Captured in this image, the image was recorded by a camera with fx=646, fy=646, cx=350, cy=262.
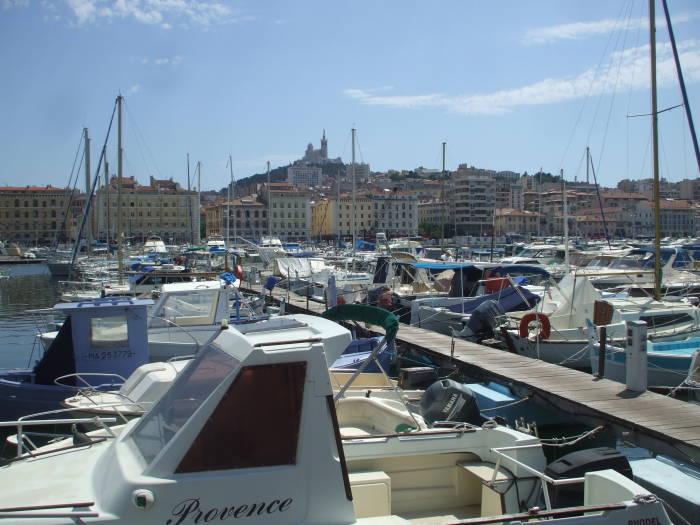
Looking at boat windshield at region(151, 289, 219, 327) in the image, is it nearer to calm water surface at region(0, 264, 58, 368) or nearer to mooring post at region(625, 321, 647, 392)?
calm water surface at region(0, 264, 58, 368)

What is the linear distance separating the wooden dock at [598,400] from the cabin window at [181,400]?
652 cm

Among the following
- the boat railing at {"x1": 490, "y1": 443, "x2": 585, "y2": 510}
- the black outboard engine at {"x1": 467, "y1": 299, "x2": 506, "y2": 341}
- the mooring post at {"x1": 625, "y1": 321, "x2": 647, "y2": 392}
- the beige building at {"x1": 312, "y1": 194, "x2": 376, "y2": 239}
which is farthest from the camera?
the beige building at {"x1": 312, "y1": 194, "x2": 376, "y2": 239}

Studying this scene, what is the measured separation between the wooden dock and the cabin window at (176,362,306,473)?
6.15 m

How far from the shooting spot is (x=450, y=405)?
823 centimetres

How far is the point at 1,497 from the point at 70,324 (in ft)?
26.8

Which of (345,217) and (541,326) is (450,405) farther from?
(345,217)

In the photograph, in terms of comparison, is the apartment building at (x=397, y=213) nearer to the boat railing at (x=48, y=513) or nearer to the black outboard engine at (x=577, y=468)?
the black outboard engine at (x=577, y=468)

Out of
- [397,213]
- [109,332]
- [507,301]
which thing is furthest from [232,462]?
[397,213]

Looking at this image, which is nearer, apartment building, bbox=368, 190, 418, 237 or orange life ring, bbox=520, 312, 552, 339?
orange life ring, bbox=520, 312, 552, 339

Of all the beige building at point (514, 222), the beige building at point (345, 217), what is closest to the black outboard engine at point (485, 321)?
the beige building at point (345, 217)

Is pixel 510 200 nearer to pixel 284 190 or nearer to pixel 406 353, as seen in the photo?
pixel 284 190

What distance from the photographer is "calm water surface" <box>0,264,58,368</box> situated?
72.8 feet

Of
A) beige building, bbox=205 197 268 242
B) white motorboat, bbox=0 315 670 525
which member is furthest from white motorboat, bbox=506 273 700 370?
beige building, bbox=205 197 268 242

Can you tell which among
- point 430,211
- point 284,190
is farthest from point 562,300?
point 430,211
